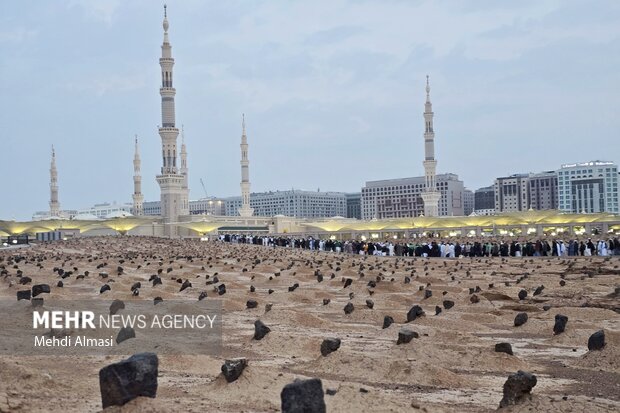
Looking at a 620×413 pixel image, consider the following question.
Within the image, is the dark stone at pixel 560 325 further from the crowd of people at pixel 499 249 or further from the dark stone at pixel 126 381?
the crowd of people at pixel 499 249

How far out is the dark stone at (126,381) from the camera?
722 cm

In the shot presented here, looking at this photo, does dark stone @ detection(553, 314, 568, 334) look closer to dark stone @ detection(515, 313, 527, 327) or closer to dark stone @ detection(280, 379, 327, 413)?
dark stone @ detection(515, 313, 527, 327)

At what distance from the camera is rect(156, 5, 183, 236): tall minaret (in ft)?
287

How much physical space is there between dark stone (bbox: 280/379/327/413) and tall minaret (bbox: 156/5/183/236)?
81272 mm

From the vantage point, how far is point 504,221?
83.7 meters

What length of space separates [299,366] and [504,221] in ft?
249

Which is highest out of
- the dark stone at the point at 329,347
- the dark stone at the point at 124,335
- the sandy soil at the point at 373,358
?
the dark stone at the point at 124,335

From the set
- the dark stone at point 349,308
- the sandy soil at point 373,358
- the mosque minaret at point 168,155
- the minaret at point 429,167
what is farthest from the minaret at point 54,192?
the dark stone at point 349,308

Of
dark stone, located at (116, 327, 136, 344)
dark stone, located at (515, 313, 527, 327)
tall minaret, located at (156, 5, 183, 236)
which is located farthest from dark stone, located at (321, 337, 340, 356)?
tall minaret, located at (156, 5, 183, 236)

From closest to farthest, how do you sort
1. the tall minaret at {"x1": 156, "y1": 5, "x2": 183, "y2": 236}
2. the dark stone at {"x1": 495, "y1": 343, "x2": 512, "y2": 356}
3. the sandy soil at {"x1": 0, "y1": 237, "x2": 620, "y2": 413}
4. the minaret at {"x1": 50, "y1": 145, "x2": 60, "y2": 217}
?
the sandy soil at {"x1": 0, "y1": 237, "x2": 620, "y2": 413} < the dark stone at {"x1": 495, "y1": 343, "x2": 512, "y2": 356} < the tall minaret at {"x1": 156, "y1": 5, "x2": 183, "y2": 236} < the minaret at {"x1": 50, "y1": 145, "x2": 60, "y2": 217}

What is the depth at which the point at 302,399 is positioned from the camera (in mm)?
6680

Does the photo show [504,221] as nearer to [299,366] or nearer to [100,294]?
[100,294]

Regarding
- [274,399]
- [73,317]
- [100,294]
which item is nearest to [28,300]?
[73,317]

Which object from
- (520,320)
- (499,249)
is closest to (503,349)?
(520,320)
